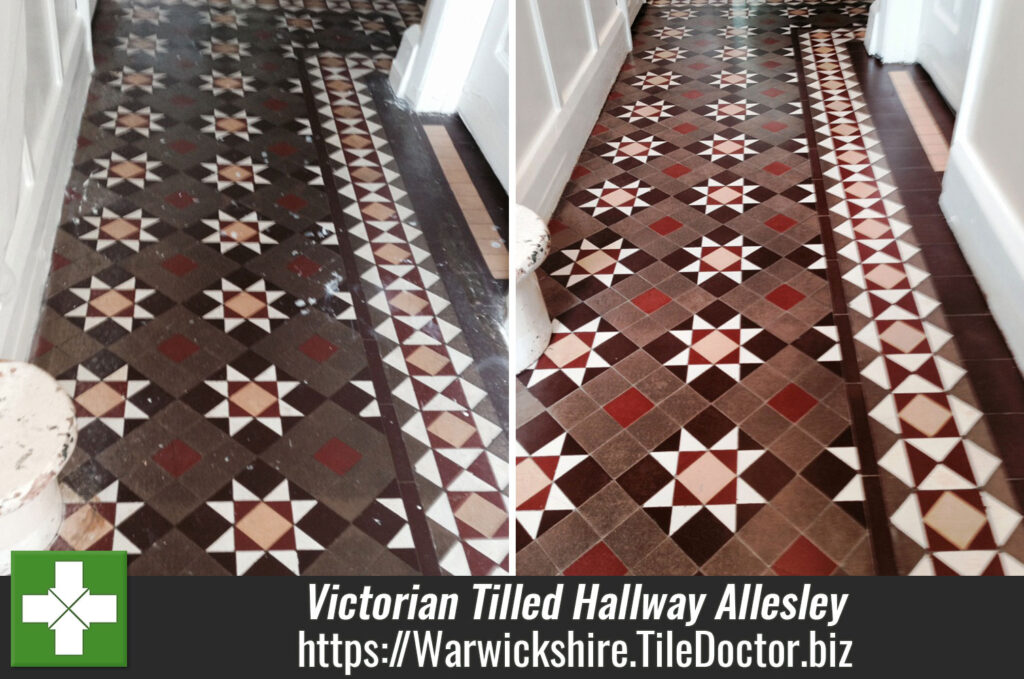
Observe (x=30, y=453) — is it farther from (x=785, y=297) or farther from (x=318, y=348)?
(x=785, y=297)

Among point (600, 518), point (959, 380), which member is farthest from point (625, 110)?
point (600, 518)

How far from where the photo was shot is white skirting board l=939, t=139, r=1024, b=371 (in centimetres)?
295

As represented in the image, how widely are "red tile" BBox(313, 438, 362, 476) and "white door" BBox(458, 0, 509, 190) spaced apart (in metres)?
1.49

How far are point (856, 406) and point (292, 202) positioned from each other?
189 cm

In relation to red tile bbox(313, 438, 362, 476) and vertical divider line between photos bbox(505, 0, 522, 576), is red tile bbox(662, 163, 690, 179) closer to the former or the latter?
vertical divider line between photos bbox(505, 0, 522, 576)

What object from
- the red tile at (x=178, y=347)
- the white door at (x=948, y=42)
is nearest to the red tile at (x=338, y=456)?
the red tile at (x=178, y=347)

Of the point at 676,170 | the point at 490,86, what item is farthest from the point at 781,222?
the point at 490,86

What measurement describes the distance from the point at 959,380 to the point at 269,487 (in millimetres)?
2110

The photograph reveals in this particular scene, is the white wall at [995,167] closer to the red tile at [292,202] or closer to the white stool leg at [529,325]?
the white stool leg at [529,325]

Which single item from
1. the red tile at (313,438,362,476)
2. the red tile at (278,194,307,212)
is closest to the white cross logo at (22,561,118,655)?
the red tile at (313,438,362,476)

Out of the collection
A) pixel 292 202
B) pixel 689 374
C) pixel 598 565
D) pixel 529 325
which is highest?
pixel 292 202

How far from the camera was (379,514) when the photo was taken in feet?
6.81

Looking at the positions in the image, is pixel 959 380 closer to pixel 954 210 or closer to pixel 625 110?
pixel 954 210

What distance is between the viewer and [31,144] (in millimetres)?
2416
